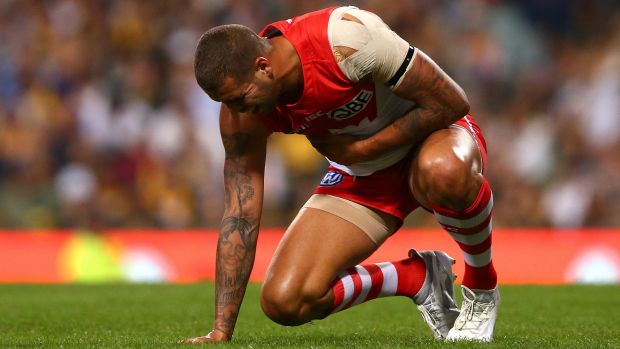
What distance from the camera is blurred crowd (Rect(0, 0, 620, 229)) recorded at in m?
11.6

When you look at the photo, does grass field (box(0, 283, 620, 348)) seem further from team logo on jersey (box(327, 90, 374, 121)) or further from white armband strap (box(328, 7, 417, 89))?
white armband strap (box(328, 7, 417, 89))

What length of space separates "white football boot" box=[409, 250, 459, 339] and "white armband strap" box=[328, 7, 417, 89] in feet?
3.81

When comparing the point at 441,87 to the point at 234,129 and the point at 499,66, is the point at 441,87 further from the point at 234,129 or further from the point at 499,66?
the point at 499,66

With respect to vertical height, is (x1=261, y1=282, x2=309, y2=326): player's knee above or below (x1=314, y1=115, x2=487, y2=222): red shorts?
below

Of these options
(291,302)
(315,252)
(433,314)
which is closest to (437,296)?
(433,314)

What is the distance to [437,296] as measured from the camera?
5.57 meters

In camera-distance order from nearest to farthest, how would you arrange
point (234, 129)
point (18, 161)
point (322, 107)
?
point (322, 107), point (234, 129), point (18, 161)

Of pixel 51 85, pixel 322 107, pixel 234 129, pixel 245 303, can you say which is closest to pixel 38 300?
pixel 245 303

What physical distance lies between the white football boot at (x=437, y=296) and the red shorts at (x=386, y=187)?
0.96ft

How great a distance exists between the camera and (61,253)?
11.0 metres

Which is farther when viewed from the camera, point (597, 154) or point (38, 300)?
point (597, 154)

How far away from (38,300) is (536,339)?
165 inches

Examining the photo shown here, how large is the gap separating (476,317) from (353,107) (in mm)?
1181

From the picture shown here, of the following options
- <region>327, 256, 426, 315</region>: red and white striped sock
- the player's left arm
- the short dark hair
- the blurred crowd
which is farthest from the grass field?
the blurred crowd
